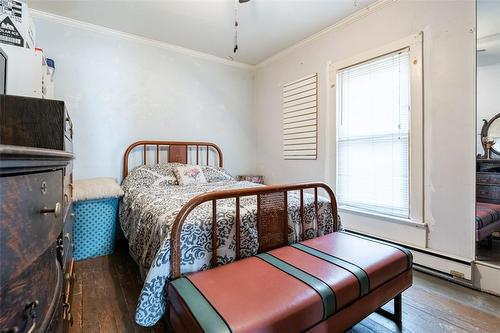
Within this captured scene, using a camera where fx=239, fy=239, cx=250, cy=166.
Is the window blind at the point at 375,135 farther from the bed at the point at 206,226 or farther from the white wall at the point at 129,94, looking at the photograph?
the white wall at the point at 129,94

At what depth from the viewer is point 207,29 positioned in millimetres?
2738

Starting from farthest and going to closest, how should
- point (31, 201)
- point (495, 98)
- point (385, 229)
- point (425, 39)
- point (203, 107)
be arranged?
point (203, 107)
point (385, 229)
point (425, 39)
point (495, 98)
point (31, 201)

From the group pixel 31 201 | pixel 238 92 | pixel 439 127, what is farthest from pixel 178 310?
pixel 238 92

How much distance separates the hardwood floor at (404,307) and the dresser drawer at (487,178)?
79 centimetres

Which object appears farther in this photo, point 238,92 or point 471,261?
point 238,92

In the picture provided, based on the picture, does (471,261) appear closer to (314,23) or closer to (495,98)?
(495,98)

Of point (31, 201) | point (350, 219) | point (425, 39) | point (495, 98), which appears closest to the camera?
point (31, 201)

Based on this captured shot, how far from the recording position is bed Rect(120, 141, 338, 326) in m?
1.16

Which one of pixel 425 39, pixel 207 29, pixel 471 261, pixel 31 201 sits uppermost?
pixel 207 29

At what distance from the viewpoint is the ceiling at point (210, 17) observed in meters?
2.29

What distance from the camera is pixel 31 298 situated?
0.49 meters

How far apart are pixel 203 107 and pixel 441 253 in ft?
10.2

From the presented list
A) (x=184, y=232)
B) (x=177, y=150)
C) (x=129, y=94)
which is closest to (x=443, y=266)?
(x=184, y=232)

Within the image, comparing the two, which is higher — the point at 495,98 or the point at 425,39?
the point at 425,39
